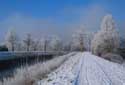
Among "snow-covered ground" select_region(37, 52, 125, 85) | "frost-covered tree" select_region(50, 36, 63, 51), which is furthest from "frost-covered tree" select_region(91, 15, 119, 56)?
"frost-covered tree" select_region(50, 36, 63, 51)

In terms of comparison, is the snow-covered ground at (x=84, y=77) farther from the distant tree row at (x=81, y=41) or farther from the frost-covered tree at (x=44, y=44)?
the frost-covered tree at (x=44, y=44)

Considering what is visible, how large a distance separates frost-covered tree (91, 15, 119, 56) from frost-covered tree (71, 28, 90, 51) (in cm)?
4726

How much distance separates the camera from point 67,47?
127062 mm

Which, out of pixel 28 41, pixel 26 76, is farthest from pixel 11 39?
pixel 26 76

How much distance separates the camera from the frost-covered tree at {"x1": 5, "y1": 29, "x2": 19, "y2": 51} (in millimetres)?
74631

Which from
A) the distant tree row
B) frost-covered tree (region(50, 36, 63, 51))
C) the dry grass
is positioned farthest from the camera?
frost-covered tree (region(50, 36, 63, 51))

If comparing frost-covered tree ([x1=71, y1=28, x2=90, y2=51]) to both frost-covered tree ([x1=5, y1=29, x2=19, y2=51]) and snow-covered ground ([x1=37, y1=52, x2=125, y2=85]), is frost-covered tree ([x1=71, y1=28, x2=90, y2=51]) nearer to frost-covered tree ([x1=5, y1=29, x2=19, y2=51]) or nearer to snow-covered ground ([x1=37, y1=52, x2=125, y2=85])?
frost-covered tree ([x1=5, y1=29, x2=19, y2=51])

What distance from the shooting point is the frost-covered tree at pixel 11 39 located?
74631 millimetres

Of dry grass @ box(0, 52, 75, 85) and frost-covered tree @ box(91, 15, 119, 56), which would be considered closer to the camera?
dry grass @ box(0, 52, 75, 85)

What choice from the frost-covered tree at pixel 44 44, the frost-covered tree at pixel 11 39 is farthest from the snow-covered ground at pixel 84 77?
the frost-covered tree at pixel 44 44

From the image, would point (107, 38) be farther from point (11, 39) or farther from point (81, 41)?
point (81, 41)

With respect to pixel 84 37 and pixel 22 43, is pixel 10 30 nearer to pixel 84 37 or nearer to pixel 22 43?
pixel 22 43

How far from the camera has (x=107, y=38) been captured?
6009 centimetres

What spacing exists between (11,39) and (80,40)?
49.8m
